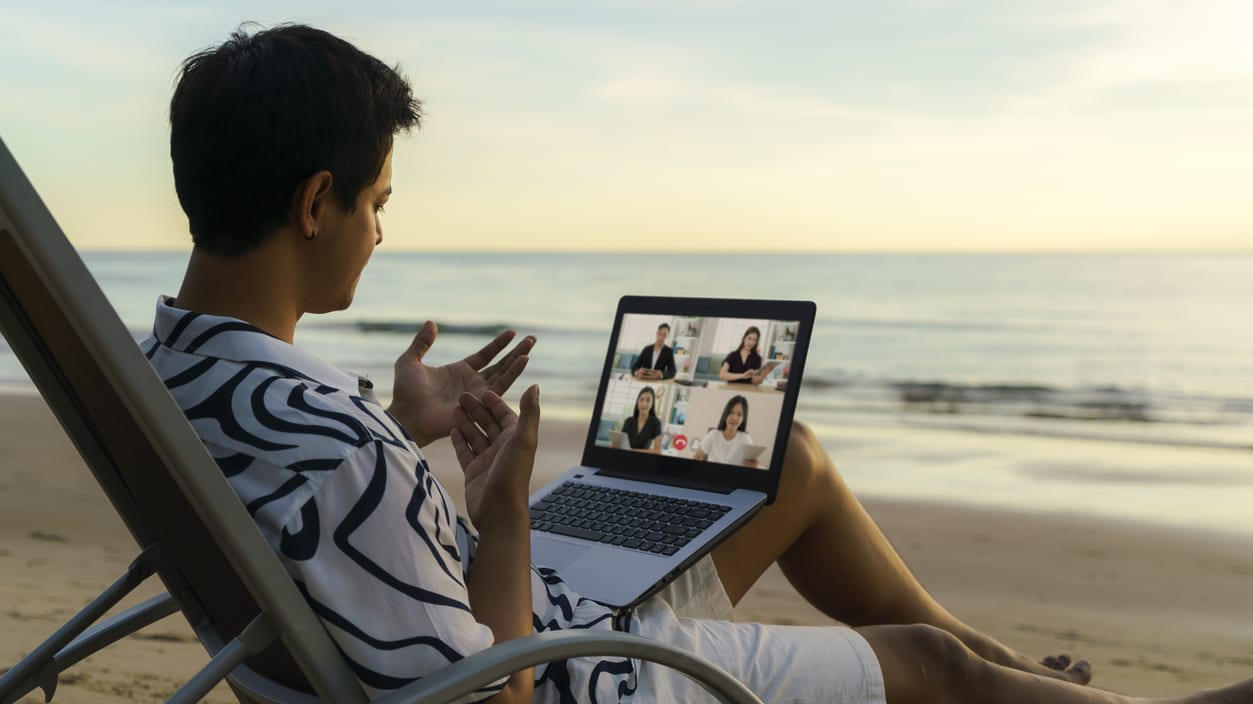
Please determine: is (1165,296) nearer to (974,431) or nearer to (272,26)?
(974,431)

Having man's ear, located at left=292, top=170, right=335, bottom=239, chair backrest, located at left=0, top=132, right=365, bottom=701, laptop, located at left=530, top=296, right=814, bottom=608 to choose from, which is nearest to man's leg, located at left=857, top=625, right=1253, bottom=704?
laptop, located at left=530, top=296, right=814, bottom=608

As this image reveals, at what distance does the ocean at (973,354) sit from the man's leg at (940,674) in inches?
177

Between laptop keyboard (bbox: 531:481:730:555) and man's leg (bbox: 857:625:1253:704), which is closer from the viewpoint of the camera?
man's leg (bbox: 857:625:1253:704)

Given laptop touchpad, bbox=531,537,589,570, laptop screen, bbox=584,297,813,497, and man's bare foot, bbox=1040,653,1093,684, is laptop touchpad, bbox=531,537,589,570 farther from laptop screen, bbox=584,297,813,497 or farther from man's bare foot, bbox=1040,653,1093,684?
man's bare foot, bbox=1040,653,1093,684

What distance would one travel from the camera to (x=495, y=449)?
1604 millimetres

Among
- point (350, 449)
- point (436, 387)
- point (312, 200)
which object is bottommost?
point (436, 387)

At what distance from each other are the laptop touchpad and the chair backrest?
593mm

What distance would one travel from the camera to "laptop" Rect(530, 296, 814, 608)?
186 centimetres

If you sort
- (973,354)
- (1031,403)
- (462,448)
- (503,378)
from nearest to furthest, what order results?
(462,448) < (503,378) < (1031,403) < (973,354)

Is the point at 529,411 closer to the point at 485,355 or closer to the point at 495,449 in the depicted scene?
the point at 495,449

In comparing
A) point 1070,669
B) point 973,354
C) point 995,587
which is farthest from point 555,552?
point 973,354

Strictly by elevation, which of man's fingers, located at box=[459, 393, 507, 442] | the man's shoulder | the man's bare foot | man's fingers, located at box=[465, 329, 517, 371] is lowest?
the man's bare foot

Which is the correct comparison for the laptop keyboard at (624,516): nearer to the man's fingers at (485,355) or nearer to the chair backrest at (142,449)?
the man's fingers at (485,355)

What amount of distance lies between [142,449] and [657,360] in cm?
120
